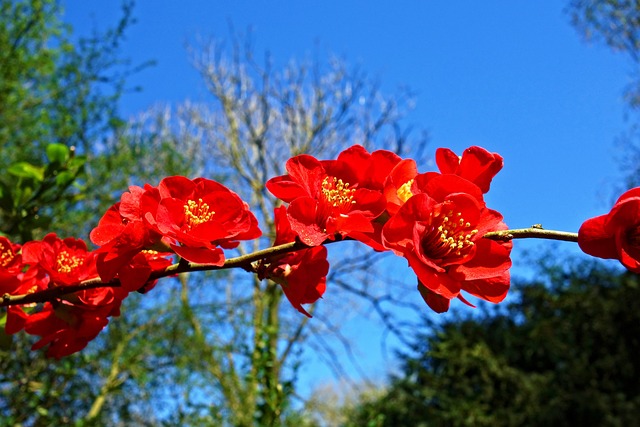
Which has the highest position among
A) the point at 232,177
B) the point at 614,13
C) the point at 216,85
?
the point at 614,13

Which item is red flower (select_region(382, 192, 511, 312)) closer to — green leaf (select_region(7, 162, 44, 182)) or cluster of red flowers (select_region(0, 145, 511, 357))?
cluster of red flowers (select_region(0, 145, 511, 357))

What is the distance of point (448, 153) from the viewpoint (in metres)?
0.77

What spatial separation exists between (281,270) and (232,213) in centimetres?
9

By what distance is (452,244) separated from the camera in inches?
27.4

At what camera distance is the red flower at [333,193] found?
682 millimetres

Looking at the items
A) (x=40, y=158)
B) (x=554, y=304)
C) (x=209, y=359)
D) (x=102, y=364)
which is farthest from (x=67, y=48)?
(x=554, y=304)

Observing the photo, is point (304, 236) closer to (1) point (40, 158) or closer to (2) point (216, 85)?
(1) point (40, 158)

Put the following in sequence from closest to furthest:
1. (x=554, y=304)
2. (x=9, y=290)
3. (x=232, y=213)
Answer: (x=232, y=213) → (x=9, y=290) → (x=554, y=304)

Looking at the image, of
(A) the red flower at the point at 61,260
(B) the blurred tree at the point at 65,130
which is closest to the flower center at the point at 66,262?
(A) the red flower at the point at 61,260

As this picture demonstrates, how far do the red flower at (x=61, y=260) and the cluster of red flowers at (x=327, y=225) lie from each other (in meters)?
0.04

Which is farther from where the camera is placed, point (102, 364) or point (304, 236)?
point (102, 364)

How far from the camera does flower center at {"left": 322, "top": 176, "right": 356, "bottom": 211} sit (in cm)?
72

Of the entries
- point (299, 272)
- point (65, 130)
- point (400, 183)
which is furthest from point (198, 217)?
point (65, 130)

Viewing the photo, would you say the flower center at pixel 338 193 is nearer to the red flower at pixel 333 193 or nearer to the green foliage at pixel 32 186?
the red flower at pixel 333 193
